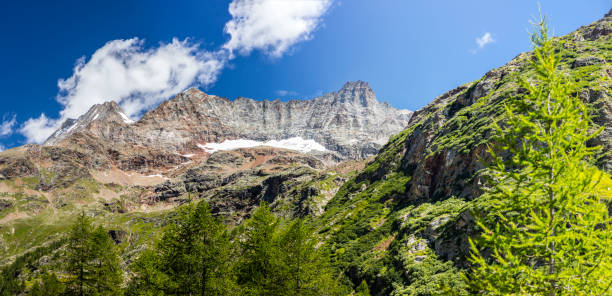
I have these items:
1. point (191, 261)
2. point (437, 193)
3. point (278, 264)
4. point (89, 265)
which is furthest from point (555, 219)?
point (437, 193)

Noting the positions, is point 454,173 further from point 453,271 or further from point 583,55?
point 583,55

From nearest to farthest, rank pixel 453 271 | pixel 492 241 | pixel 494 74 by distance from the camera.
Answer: pixel 492 241, pixel 453 271, pixel 494 74

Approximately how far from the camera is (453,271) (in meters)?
33.2

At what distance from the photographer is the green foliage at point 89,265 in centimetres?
2705

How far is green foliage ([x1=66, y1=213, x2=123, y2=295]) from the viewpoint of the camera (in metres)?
27.0

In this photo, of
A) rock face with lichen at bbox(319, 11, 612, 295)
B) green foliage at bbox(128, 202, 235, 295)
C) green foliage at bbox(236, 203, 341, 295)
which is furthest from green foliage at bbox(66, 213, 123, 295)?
rock face with lichen at bbox(319, 11, 612, 295)

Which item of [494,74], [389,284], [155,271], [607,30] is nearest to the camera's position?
[155,271]

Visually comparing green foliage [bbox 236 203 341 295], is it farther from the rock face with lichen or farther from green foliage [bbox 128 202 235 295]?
the rock face with lichen

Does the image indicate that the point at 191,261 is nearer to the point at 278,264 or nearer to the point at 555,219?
the point at 278,264

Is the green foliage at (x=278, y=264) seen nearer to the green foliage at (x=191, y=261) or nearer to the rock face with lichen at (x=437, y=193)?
the green foliage at (x=191, y=261)

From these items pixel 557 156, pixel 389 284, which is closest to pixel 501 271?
pixel 557 156

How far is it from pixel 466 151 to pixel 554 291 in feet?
143

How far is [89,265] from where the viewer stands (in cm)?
2739

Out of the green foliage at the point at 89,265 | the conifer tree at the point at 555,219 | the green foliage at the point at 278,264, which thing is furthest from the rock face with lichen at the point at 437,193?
the green foliage at the point at 89,265
